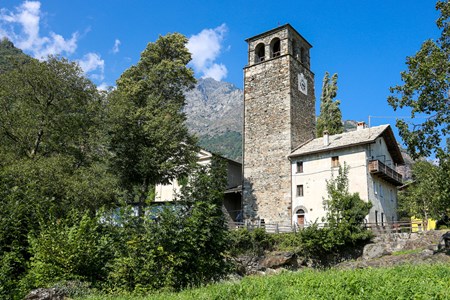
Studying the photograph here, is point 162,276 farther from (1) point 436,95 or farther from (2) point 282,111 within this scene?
(2) point 282,111

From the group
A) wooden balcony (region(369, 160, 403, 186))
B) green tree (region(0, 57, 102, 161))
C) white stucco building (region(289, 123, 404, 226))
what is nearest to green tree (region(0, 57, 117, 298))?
green tree (region(0, 57, 102, 161))

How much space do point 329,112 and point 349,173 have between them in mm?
11934

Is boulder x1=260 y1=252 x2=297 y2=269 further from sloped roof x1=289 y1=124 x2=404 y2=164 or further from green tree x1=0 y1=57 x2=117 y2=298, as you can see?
green tree x1=0 y1=57 x2=117 y2=298

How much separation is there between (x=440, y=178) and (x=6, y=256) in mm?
17663

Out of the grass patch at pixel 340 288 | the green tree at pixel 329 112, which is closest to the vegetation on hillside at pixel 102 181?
the grass patch at pixel 340 288

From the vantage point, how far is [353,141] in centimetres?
2752

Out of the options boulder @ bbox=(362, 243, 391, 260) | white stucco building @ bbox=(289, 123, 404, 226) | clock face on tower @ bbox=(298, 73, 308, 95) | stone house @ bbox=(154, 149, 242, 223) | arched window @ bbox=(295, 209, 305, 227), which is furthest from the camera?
stone house @ bbox=(154, 149, 242, 223)

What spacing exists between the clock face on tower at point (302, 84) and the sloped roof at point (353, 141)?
483cm

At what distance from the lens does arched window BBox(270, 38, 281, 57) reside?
33575 mm

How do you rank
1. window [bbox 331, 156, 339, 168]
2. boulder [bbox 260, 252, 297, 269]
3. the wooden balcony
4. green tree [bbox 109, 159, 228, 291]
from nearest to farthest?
green tree [bbox 109, 159, 228, 291], boulder [bbox 260, 252, 297, 269], the wooden balcony, window [bbox 331, 156, 339, 168]

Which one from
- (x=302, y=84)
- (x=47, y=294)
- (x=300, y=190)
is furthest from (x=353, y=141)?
(x=47, y=294)

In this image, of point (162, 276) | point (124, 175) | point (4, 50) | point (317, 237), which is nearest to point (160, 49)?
point (124, 175)

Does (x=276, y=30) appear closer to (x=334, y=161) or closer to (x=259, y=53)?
(x=259, y=53)

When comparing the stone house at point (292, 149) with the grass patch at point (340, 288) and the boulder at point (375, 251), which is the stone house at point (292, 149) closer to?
the boulder at point (375, 251)
